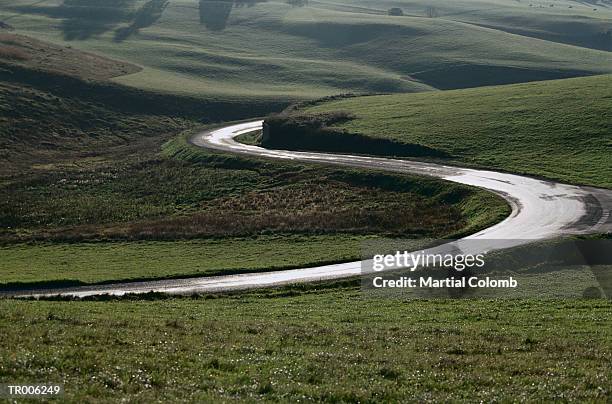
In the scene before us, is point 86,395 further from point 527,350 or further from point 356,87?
point 356,87

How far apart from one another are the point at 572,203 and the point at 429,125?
37826mm

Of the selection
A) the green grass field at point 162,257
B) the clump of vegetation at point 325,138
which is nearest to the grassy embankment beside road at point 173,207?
the green grass field at point 162,257

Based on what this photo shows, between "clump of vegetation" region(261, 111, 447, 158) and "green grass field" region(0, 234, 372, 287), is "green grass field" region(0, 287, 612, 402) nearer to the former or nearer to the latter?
"green grass field" region(0, 234, 372, 287)

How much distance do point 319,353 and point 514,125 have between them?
7137cm

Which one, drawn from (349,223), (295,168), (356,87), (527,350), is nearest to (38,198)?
(295,168)

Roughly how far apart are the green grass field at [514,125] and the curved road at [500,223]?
154 inches

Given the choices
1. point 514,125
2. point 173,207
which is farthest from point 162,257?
point 514,125

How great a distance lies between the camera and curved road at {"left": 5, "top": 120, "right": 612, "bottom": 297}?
4259 cm

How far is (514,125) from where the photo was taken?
87312 mm

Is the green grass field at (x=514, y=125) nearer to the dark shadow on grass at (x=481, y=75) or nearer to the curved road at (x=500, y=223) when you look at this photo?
the curved road at (x=500, y=223)

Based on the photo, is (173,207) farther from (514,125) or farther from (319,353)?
(319,353)

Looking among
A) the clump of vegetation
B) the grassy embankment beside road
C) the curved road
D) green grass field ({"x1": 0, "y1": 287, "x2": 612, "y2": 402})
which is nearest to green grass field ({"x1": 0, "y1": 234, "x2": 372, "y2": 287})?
the grassy embankment beside road

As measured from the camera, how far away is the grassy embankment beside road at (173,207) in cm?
5044

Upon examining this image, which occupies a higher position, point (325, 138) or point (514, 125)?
point (514, 125)
